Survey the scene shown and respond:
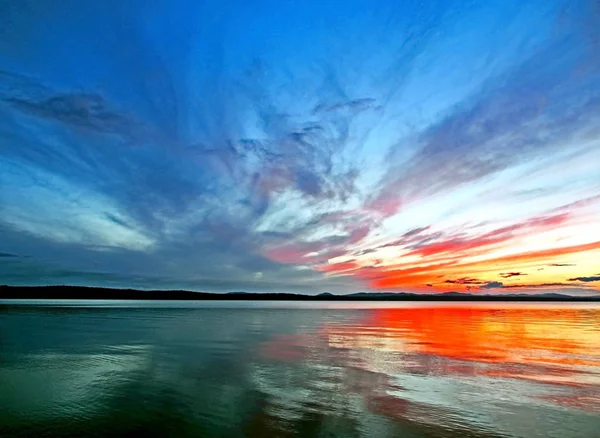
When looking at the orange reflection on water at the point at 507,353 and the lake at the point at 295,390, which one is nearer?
the lake at the point at 295,390

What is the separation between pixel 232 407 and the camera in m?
12.7

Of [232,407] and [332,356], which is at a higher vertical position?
[332,356]

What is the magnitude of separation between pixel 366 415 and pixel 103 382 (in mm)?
10127

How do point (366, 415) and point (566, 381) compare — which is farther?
point (566, 381)

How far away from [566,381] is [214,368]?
1479 cm

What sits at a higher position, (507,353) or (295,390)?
(507,353)

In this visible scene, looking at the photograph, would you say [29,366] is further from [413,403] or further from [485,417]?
[485,417]

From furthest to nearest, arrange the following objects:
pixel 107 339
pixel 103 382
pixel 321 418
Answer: pixel 107 339, pixel 103 382, pixel 321 418

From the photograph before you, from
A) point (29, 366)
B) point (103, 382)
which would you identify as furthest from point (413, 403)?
point (29, 366)

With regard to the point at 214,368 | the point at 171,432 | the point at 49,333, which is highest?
the point at 49,333

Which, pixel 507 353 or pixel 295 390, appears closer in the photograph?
pixel 295 390

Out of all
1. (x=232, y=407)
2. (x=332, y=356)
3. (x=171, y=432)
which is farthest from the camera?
(x=332, y=356)

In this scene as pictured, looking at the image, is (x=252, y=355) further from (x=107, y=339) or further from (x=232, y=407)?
(x=107, y=339)

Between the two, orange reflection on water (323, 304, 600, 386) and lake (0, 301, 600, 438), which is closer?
lake (0, 301, 600, 438)
